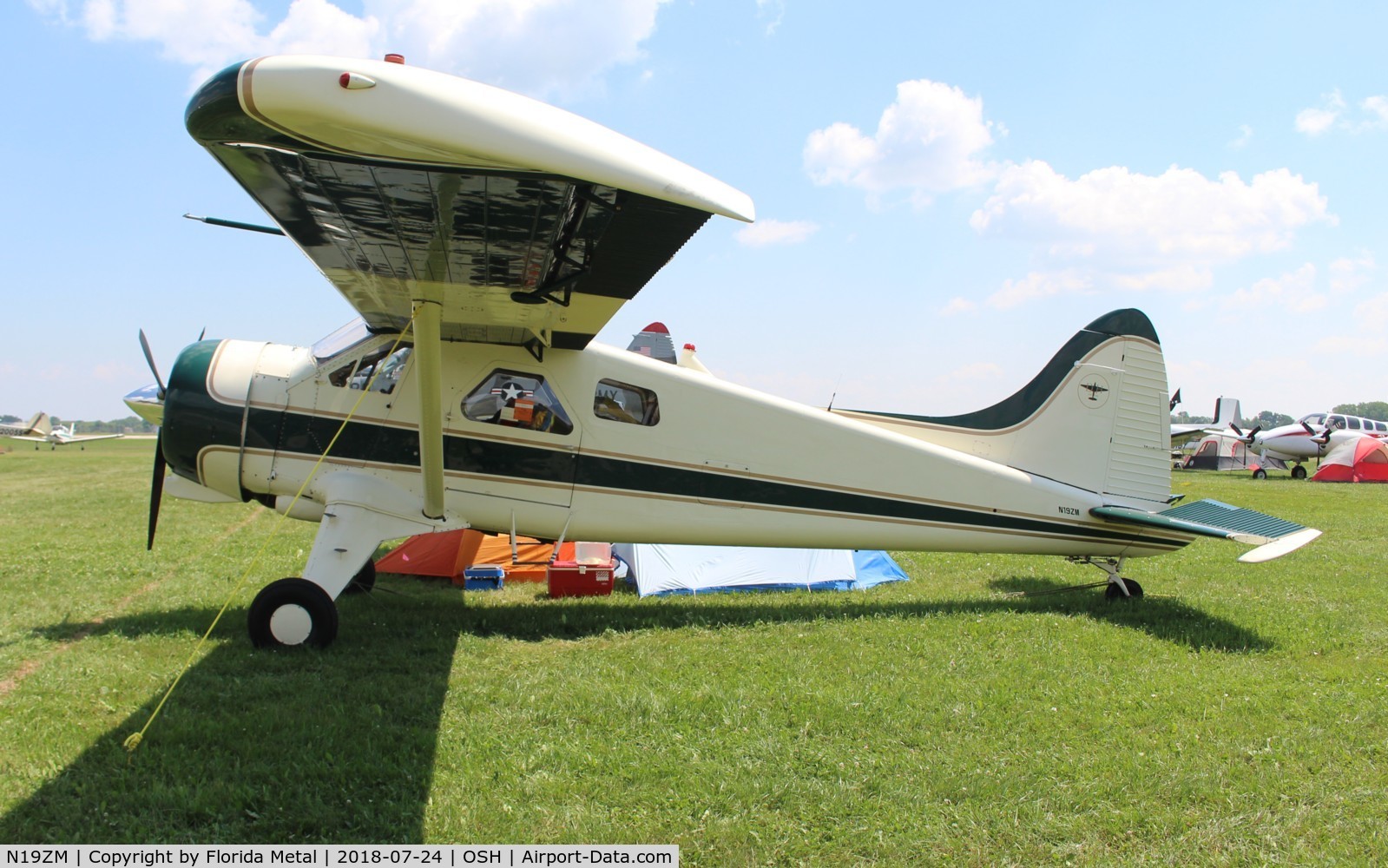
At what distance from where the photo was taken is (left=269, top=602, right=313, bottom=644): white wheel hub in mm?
5270

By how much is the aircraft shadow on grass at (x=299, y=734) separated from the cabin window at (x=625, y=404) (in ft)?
5.44

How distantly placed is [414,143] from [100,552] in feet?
29.6

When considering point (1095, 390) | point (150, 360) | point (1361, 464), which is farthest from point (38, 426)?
point (1361, 464)

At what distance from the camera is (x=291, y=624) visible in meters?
5.28

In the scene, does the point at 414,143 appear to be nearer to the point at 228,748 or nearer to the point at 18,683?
the point at 228,748

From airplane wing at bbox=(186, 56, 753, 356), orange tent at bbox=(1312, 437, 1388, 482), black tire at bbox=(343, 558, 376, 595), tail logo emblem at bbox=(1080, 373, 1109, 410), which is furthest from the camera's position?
orange tent at bbox=(1312, 437, 1388, 482)

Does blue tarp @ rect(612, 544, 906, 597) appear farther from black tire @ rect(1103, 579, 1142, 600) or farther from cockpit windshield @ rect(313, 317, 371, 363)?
cockpit windshield @ rect(313, 317, 371, 363)

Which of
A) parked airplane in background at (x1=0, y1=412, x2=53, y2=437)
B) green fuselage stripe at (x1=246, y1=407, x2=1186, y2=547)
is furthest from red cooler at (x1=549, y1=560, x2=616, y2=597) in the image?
parked airplane in background at (x1=0, y1=412, x2=53, y2=437)

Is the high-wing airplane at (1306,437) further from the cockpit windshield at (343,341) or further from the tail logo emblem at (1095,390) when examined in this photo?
the cockpit windshield at (343,341)

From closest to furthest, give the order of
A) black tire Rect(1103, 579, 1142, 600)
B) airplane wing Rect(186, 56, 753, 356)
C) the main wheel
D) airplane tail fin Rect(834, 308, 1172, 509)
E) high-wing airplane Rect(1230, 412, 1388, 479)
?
airplane wing Rect(186, 56, 753, 356) → the main wheel → black tire Rect(1103, 579, 1142, 600) → airplane tail fin Rect(834, 308, 1172, 509) → high-wing airplane Rect(1230, 412, 1388, 479)

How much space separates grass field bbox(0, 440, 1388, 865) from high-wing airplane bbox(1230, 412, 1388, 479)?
29.9m

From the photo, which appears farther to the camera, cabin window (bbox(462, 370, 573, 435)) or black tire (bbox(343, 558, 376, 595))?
black tire (bbox(343, 558, 376, 595))

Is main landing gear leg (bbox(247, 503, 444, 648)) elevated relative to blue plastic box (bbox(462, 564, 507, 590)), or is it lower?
elevated

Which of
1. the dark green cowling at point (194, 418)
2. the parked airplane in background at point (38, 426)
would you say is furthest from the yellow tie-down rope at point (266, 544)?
the parked airplane in background at point (38, 426)
